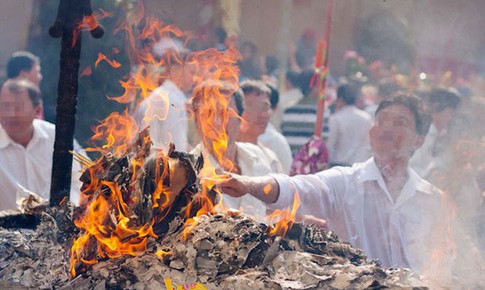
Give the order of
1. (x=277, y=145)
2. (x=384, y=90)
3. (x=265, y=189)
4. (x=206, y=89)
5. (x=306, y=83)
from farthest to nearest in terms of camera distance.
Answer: (x=384, y=90), (x=306, y=83), (x=277, y=145), (x=206, y=89), (x=265, y=189)

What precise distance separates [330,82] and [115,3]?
5970mm

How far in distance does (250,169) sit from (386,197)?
1.21m

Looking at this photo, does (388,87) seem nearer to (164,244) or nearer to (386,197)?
(386,197)

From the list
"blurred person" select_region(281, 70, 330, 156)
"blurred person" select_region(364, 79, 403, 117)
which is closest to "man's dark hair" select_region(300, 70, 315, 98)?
"blurred person" select_region(281, 70, 330, 156)

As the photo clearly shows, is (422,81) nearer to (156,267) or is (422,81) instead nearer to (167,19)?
(167,19)

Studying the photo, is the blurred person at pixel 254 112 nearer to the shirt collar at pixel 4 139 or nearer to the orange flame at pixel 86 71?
the orange flame at pixel 86 71

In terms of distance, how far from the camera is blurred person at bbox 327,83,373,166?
812 centimetres

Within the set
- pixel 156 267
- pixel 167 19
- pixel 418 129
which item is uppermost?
pixel 167 19

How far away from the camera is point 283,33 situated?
59.0ft

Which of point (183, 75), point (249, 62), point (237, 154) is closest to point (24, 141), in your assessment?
point (237, 154)

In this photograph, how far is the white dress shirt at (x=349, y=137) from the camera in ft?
26.6

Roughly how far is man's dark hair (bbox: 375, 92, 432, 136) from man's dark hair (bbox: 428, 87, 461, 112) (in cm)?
363

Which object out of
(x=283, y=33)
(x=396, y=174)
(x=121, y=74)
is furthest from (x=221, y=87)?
(x=283, y=33)

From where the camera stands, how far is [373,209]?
4.92 metres
